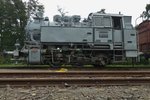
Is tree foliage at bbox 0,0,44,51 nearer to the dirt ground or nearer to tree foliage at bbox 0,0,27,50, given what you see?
Answer: tree foliage at bbox 0,0,27,50

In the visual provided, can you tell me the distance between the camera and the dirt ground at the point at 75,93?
24.8 feet

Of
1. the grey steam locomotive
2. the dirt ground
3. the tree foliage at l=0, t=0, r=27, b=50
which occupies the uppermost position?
the tree foliage at l=0, t=0, r=27, b=50

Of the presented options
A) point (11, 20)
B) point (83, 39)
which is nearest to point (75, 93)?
point (83, 39)

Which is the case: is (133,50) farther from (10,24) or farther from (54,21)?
(10,24)

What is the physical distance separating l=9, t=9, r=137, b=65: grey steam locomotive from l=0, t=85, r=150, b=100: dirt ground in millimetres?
9259

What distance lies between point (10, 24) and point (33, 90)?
39264mm

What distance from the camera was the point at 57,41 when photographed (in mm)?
18469

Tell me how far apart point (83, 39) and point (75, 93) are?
34.9 feet

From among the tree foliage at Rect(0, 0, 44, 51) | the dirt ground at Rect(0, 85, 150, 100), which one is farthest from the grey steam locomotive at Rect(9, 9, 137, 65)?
the tree foliage at Rect(0, 0, 44, 51)

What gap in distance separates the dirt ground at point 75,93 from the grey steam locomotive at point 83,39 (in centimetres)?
926

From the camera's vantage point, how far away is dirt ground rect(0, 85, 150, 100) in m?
7.56

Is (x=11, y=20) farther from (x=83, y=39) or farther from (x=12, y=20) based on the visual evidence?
(x=83, y=39)

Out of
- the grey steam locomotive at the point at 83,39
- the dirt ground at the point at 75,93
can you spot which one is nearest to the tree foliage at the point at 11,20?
the grey steam locomotive at the point at 83,39

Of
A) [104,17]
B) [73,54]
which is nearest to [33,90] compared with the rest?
[73,54]
